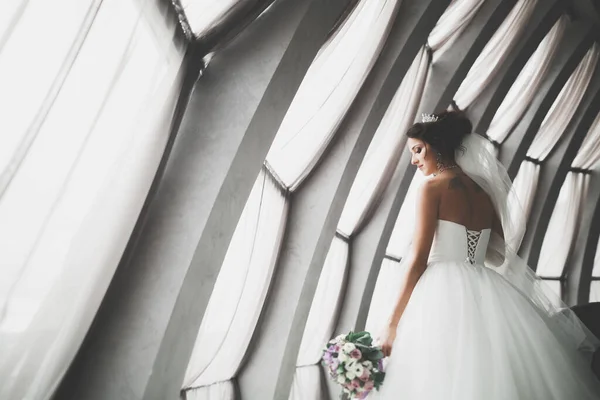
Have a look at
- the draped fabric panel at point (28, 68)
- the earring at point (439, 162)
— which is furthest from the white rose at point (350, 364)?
the draped fabric panel at point (28, 68)

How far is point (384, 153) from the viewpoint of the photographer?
584 centimetres

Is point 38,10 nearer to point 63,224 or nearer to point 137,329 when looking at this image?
point 63,224

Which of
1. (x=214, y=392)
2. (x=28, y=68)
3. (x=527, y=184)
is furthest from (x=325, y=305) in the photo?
(x=527, y=184)

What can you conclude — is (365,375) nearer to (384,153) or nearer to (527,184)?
(384,153)

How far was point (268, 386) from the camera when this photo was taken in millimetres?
4215

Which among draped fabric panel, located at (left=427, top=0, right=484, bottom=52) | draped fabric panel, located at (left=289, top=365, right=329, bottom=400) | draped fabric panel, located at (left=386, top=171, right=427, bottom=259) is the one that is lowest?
draped fabric panel, located at (left=289, top=365, right=329, bottom=400)

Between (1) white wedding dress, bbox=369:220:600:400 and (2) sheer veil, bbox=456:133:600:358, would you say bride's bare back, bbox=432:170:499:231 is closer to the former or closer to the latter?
(1) white wedding dress, bbox=369:220:600:400

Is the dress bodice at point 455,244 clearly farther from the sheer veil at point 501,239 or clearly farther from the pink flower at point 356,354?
the pink flower at point 356,354

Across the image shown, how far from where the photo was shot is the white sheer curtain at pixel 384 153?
5.61m

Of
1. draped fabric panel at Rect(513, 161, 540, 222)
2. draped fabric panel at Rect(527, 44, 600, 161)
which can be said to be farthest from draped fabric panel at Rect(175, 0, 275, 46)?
draped fabric panel at Rect(513, 161, 540, 222)

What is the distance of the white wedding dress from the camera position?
1945 millimetres

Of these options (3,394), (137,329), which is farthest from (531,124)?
(3,394)

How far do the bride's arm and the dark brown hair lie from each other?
14.8 inches

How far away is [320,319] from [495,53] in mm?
5169
